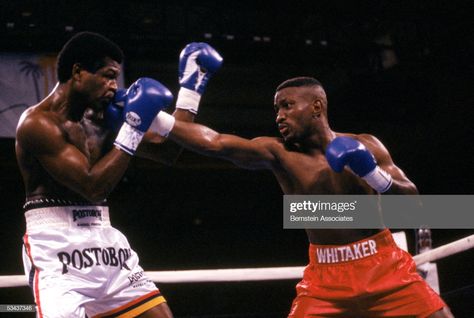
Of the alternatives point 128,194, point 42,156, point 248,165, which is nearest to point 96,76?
point 42,156

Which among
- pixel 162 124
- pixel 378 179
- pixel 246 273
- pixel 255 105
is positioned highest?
pixel 255 105

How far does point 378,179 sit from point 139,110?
1.01m

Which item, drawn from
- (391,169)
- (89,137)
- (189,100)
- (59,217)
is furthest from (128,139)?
(391,169)

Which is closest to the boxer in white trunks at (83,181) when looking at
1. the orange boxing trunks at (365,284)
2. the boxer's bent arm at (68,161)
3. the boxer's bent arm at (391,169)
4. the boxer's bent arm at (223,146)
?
the boxer's bent arm at (68,161)

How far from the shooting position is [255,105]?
26.3 ft

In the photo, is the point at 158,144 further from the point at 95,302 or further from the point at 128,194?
the point at 128,194

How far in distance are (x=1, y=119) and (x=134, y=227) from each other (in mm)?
2490

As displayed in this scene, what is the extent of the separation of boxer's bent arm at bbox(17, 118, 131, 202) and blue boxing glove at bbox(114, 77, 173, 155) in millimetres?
51

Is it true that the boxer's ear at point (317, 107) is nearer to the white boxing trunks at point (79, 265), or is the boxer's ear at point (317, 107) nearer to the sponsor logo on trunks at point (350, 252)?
the sponsor logo on trunks at point (350, 252)

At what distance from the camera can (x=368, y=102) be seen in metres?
7.23

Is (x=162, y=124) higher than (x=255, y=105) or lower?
lower

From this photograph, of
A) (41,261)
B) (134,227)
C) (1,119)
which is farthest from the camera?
(134,227)

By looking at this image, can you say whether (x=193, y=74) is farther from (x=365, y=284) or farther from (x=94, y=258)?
(x=365, y=284)

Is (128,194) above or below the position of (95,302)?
above
